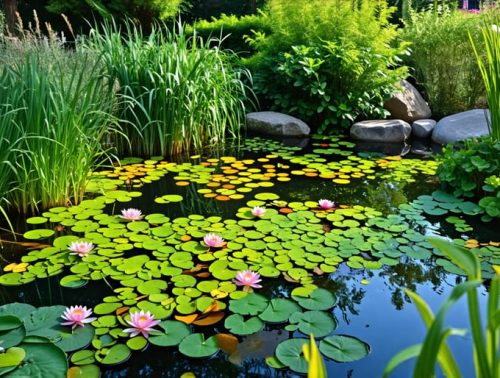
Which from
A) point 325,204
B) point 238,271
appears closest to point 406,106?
point 325,204

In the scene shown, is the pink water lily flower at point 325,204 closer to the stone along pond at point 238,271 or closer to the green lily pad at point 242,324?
the stone along pond at point 238,271

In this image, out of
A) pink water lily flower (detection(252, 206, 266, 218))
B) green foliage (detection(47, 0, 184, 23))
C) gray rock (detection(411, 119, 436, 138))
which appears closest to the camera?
pink water lily flower (detection(252, 206, 266, 218))

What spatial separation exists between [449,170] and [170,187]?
1927mm

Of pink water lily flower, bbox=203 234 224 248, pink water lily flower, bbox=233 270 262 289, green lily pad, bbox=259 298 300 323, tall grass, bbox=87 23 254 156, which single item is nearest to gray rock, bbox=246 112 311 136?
tall grass, bbox=87 23 254 156

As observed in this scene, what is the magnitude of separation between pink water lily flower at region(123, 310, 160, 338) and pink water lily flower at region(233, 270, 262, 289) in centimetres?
44

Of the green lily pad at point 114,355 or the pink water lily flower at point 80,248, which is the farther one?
the pink water lily flower at point 80,248

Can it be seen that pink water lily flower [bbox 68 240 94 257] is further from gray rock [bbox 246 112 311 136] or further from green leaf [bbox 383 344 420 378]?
gray rock [bbox 246 112 311 136]

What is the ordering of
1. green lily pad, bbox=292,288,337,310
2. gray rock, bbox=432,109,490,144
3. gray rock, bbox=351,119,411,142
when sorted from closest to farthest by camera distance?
1. green lily pad, bbox=292,288,337,310
2. gray rock, bbox=432,109,490,144
3. gray rock, bbox=351,119,411,142

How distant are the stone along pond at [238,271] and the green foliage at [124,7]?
6.26 metres

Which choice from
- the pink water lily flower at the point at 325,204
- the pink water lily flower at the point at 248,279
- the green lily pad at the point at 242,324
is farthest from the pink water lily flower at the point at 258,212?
the green lily pad at the point at 242,324

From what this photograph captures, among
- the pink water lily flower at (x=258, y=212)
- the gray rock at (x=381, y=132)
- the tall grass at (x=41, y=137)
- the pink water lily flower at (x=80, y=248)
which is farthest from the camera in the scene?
the gray rock at (x=381, y=132)

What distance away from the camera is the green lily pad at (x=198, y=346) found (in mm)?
1829

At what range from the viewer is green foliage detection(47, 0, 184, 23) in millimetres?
9289

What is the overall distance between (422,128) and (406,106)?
17.8 inches
